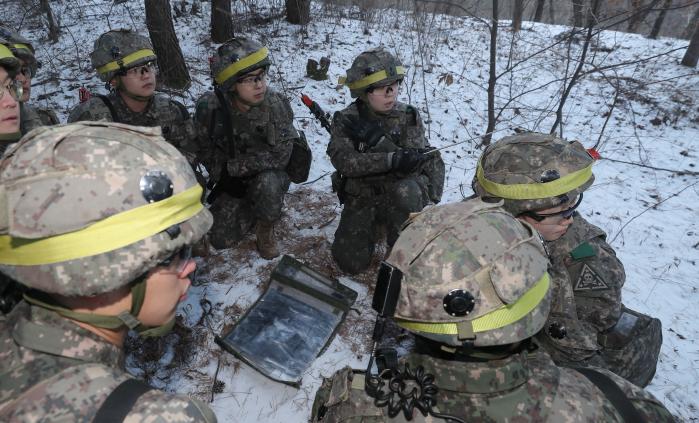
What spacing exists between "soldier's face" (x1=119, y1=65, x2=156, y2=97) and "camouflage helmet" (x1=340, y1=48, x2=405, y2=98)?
6.53 feet

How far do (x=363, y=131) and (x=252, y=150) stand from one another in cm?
128

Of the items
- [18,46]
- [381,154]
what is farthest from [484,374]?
[18,46]

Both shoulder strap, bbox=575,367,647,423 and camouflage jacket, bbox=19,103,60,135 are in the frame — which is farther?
camouflage jacket, bbox=19,103,60,135

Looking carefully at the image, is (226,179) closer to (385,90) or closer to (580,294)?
(385,90)

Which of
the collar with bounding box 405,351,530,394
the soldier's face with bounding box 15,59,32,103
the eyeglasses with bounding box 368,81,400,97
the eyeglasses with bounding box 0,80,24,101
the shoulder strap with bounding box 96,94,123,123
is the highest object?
the eyeglasses with bounding box 0,80,24,101

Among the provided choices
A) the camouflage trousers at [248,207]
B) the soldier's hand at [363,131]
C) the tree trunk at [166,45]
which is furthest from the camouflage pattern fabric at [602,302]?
the tree trunk at [166,45]

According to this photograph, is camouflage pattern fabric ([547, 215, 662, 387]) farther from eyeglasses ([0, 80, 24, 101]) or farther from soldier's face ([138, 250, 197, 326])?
eyeglasses ([0, 80, 24, 101])

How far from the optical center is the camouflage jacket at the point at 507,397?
1510 millimetres

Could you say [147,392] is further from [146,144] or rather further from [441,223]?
[441,223]

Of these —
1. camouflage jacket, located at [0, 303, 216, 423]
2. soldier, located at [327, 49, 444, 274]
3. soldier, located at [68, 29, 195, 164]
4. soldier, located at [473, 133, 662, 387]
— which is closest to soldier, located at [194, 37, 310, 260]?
soldier, located at [68, 29, 195, 164]

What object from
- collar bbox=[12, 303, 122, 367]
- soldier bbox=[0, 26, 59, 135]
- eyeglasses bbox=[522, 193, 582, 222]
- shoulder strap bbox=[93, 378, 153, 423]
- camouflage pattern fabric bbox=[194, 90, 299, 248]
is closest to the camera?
shoulder strap bbox=[93, 378, 153, 423]

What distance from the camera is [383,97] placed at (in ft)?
13.4

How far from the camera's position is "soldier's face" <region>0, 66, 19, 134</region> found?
2.64 m

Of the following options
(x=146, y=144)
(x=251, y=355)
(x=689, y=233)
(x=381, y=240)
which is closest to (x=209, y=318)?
(x=251, y=355)
